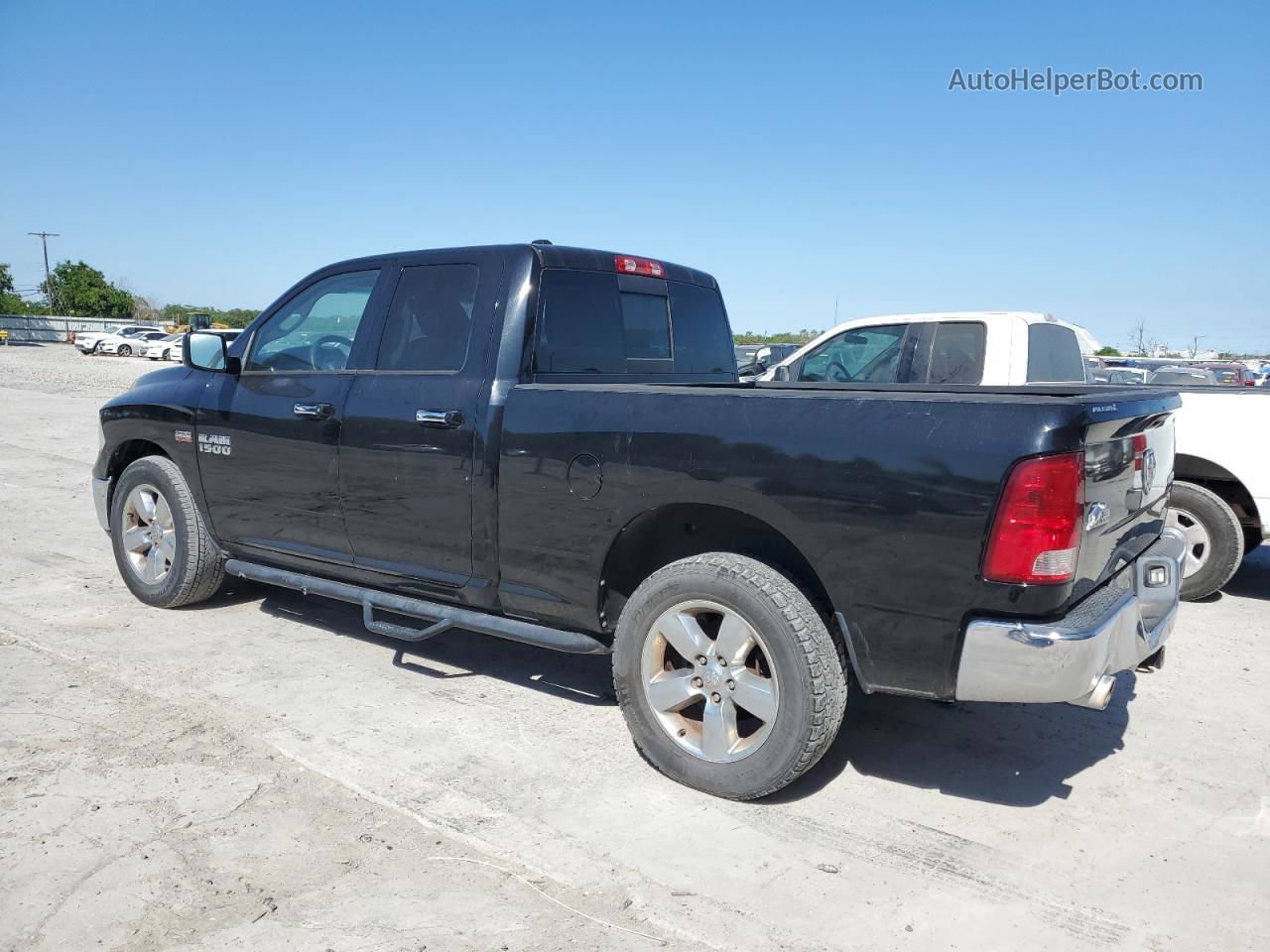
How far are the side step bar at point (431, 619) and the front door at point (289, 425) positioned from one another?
149mm

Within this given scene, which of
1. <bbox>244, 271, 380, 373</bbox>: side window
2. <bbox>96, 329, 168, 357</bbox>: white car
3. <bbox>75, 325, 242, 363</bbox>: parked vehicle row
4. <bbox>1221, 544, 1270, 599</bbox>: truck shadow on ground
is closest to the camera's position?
<bbox>244, 271, 380, 373</bbox>: side window

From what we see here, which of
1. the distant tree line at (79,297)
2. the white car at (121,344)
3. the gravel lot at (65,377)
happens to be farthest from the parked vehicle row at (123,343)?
the distant tree line at (79,297)

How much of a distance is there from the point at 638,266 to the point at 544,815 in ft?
8.42

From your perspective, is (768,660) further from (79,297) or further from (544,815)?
(79,297)

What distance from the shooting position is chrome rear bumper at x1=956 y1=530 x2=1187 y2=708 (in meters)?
2.93

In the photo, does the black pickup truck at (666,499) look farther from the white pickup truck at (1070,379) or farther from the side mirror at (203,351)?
the white pickup truck at (1070,379)

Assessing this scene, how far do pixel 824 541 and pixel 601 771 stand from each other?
1276mm

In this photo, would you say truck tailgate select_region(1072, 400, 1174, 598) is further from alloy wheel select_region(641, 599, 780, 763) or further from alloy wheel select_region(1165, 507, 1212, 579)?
alloy wheel select_region(1165, 507, 1212, 579)

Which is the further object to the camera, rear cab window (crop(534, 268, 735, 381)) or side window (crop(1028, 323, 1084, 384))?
side window (crop(1028, 323, 1084, 384))

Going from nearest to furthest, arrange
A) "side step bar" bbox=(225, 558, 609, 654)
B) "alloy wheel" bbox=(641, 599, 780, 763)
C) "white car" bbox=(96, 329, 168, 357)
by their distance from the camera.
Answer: "alloy wheel" bbox=(641, 599, 780, 763), "side step bar" bbox=(225, 558, 609, 654), "white car" bbox=(96, 329, 168, 357)

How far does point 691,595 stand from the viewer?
3525 millimetres

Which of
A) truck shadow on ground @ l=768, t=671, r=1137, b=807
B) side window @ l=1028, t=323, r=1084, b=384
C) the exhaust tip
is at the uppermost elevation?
side window @ l=1028, t=323, r=1084, b=384

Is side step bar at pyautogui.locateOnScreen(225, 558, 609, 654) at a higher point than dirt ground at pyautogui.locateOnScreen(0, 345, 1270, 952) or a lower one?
higher

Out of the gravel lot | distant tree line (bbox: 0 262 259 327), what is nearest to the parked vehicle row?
the gravel lot
